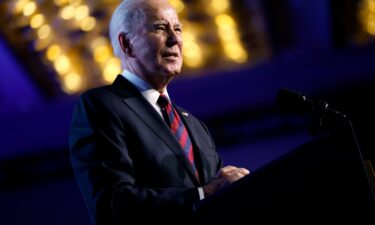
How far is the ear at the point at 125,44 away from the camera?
5.52 ft

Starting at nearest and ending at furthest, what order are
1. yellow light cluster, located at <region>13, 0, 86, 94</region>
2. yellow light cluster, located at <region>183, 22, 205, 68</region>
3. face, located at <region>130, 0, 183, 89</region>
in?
face, located at <region>130, 0, 183, 89</region> < yellow light cluster, located at <region>13, 0, 86, 94</region> < yellow light cluster, located at <region>183, 22, 205, 68</region>

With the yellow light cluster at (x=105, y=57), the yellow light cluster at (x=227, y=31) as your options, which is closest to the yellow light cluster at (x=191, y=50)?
the yellow light cluster at (x=227, y=31)

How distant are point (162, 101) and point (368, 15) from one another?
381 centimetres

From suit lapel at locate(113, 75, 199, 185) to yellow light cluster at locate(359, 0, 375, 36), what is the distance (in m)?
3.80

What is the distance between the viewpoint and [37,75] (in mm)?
5219

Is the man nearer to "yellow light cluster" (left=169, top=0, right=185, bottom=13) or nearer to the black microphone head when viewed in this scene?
the black microphone head

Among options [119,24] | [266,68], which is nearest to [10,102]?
[266,68]

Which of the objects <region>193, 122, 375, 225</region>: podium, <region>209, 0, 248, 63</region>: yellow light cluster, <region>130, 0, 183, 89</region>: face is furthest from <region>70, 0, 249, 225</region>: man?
<region>209, 0, 248, 63</region>: yellow light cluster

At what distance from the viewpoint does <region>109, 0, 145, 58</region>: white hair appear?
5.42ft

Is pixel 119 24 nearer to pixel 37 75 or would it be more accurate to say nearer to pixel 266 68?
pixel 266 68

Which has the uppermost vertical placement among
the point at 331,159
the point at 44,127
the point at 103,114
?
the point at 103,114

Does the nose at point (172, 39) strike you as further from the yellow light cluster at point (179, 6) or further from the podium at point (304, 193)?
the yellow light cluster at point (179, 6)

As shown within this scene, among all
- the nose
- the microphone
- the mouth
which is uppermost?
the nose

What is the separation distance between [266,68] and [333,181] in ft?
9.88
